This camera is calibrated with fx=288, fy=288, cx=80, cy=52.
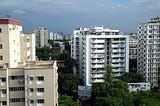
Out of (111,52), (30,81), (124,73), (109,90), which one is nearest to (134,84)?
(124,73)

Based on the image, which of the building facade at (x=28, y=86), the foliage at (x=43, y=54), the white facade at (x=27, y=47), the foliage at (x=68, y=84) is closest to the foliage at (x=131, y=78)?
A: the foliage at (x=68, y=84)

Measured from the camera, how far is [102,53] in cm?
3000

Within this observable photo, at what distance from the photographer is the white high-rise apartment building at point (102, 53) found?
29609mm

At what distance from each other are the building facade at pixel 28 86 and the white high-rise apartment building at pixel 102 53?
18172 millimetres

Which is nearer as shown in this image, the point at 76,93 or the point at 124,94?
the point at 124,94

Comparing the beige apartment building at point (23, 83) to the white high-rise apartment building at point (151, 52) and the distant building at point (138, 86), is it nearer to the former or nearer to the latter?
the distant building at point (138, 86)

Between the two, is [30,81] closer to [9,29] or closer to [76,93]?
[9,29]

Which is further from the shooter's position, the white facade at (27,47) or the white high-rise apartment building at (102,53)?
the white high-rise apartment building at (102,53)

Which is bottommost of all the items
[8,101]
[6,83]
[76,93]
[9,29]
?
[76,93]

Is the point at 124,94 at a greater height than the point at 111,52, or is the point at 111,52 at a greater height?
the point at 111,52

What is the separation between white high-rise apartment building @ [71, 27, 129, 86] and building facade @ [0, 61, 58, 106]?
18.2 m

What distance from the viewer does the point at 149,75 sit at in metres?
31.6

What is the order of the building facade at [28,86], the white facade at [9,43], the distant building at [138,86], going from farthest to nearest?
the distant building at [138,86] → the white facade at [9,43] → the building facade at [28,86]

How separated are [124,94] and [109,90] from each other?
1264 millimetres
